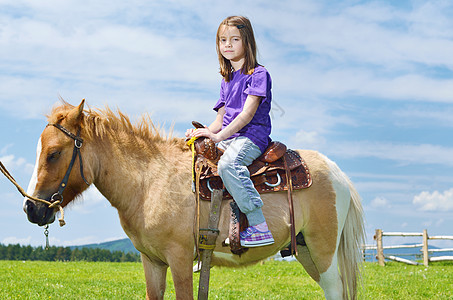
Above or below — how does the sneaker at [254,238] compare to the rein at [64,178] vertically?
below

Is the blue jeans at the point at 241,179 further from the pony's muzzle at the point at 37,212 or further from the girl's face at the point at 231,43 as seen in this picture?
the pony's muzzle at the point at 37,212

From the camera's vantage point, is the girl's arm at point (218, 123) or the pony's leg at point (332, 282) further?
the girl's arm at point (218, 123)

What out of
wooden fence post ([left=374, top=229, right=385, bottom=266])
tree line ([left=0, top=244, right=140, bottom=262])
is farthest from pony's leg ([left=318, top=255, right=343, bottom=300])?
tree line ([left=0, top=244, right=140, bottom=262])

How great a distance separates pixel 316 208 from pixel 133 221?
2132mm

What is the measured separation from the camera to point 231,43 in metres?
→ 5.02

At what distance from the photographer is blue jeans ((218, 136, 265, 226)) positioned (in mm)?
4543

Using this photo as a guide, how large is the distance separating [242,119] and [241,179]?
0.66 m

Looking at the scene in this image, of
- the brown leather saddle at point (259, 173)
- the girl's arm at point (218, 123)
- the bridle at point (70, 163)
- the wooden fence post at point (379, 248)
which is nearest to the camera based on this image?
the bridle at point (70, 163)

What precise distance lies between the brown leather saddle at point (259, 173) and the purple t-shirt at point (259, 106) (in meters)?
0.20

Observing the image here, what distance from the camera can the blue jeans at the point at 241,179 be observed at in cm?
454

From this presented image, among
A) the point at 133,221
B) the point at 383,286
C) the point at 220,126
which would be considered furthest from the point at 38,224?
the point at 383,286

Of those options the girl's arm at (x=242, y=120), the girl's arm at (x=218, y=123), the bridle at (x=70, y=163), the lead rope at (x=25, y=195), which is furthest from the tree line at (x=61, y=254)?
the girl's arm at (x=242, y=120)

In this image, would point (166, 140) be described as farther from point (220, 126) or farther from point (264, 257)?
point (264, 257)

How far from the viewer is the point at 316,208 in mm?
5055
